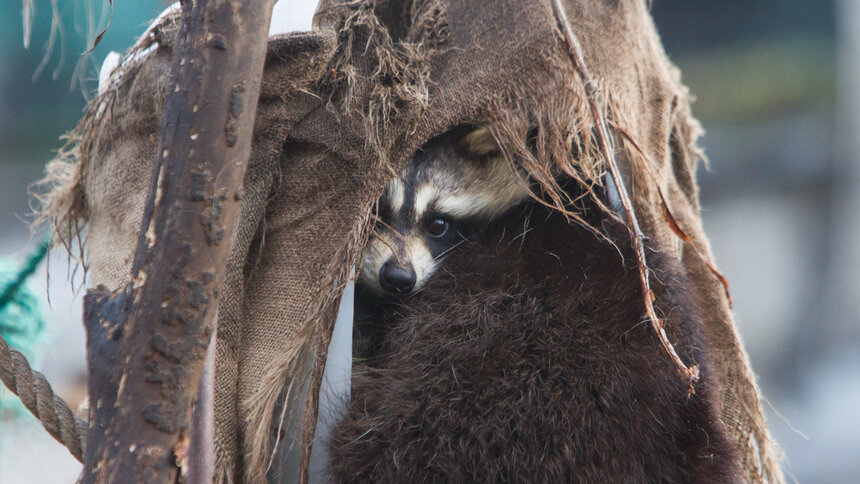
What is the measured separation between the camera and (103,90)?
1168mm

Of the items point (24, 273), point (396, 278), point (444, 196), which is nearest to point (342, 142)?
point (396, 278)

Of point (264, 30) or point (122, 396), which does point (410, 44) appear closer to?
point (264, 30)

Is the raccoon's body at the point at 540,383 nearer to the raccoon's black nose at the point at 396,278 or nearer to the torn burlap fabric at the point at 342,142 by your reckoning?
the torn burlap fabric at the point at 342,142

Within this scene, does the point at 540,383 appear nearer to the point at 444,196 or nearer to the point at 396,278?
the point at 396,278

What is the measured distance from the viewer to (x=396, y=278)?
1.32 meters

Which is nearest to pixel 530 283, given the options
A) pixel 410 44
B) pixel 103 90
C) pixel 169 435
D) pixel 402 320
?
pixel 402 320

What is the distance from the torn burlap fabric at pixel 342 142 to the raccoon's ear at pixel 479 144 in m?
0.33

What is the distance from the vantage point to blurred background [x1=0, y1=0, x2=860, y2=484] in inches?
117

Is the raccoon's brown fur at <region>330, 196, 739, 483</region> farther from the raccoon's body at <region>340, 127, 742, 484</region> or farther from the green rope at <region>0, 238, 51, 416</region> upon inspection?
the green rope at <region>0, 238, 51, 416</region>

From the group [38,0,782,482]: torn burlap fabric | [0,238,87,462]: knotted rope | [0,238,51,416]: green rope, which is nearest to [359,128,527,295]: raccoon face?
[38,0,782,482]: torn burlap fabric

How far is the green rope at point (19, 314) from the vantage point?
57.5 inches

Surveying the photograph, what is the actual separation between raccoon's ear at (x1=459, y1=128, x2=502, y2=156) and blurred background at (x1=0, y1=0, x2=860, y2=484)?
2.17 metres

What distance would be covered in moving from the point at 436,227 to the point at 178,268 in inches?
36.0

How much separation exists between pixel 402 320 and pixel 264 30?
551 mm
